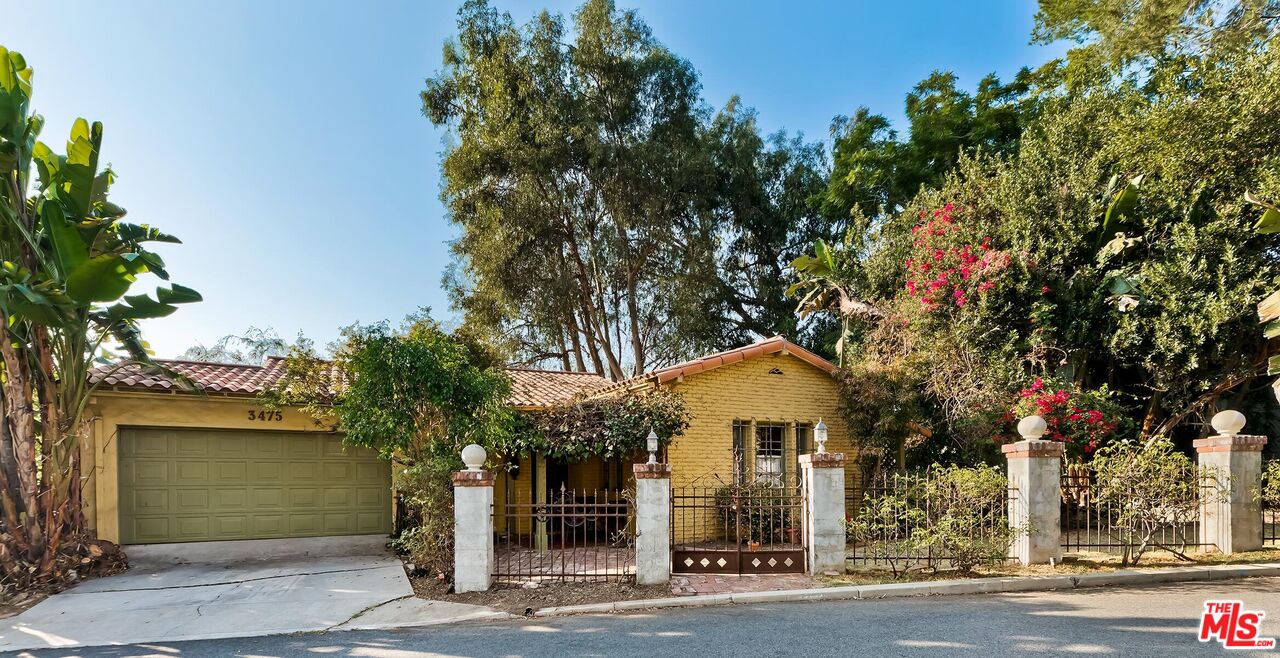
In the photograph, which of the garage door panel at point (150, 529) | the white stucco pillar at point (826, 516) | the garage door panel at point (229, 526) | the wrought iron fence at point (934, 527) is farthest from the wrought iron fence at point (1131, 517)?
the garage door panel at point (150, 529)

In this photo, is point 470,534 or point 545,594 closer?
point 545,594

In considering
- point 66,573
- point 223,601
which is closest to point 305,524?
point 66,573

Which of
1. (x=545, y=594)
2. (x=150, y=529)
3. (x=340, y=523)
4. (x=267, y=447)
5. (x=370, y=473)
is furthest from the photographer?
(x=370, y=473)

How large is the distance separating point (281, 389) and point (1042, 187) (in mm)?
14961

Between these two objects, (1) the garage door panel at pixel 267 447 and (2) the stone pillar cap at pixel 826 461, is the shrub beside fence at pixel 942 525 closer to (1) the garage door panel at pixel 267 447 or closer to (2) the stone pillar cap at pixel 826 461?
(2) the stone pillar cap at pixel 826 461

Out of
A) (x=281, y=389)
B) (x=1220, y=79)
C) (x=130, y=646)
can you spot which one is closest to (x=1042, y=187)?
(x=1220, y=79)

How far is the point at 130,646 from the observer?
252 inches

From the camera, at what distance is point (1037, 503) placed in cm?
905

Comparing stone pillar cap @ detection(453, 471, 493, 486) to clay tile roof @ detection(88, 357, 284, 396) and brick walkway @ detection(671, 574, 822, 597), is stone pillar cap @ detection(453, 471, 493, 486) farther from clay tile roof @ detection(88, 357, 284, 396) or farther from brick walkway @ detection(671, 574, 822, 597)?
clay tile roof @ detection(88, 357, 284, 396)

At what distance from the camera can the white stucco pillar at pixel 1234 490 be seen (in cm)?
994

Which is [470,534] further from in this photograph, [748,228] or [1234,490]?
[748,228]

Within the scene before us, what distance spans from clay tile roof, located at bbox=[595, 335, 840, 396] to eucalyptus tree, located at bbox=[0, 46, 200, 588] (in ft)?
24.2

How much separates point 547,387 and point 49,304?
889cm

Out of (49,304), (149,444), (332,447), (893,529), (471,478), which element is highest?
(49,304)
